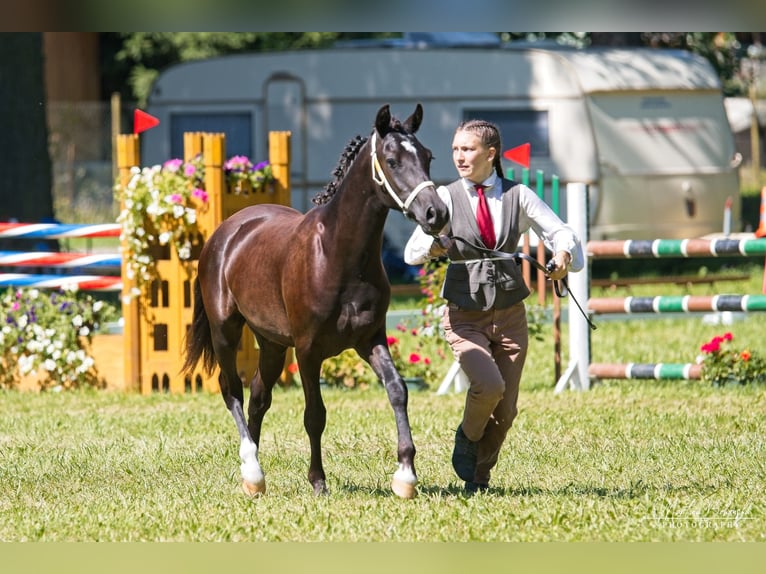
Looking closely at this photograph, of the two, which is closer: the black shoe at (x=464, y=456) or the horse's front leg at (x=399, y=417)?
the horse's front leg at (x=399, y=417)

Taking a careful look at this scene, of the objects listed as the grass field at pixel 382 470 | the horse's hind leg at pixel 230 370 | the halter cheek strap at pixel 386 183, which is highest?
the halter cheek strap at pixel 386 183

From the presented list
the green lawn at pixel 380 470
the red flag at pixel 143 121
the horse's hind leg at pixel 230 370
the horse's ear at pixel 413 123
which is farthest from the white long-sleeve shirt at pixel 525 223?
the red flag at pixel 143 121

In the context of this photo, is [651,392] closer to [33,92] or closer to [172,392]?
[172,392]

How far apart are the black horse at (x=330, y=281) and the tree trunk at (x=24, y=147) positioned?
34.3 feet

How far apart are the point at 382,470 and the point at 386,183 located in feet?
6.49

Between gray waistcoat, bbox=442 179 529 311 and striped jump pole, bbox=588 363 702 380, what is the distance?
4.64 meters

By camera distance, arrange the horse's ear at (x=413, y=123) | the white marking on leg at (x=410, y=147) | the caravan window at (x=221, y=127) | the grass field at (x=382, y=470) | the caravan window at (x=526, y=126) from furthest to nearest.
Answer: the caravan window at (x=221, y=127), the caravan window at (x=526, y=126), the horse's ear at (x=413, y=123), the white marking on leg at (x=410, y=147), the grass field at (x=382, y=470)

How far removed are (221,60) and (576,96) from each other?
5.46 metres

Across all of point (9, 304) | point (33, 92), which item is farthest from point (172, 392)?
point (33, 92)

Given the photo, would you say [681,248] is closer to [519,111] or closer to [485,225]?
[485,225]

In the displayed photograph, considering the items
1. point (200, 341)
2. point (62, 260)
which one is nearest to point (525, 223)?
point (200, 341)

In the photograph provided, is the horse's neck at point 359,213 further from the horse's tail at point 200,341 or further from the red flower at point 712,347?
the red flower at point 712,347

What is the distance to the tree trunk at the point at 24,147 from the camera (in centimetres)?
1705

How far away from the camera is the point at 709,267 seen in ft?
69.1
